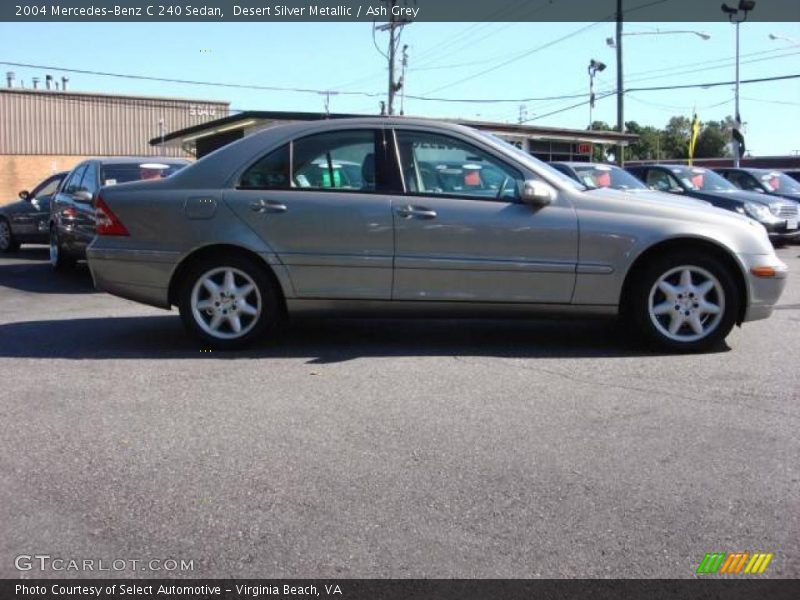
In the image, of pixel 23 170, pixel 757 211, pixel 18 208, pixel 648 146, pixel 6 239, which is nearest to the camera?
pixel 757 211

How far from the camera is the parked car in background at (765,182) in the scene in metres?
16.8

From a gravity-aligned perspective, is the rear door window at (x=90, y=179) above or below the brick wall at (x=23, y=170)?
below

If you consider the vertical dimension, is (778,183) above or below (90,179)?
above

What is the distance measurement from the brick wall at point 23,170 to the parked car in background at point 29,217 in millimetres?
28861

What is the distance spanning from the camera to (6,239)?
15133mm

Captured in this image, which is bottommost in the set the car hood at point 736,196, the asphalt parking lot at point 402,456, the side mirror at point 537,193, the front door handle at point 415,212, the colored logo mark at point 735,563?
the colored logo mark at point 735,563

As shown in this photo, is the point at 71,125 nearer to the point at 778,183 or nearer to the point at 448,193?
the point at 778,183

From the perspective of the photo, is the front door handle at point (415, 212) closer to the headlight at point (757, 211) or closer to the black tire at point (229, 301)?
the black tire at point (229, 301)

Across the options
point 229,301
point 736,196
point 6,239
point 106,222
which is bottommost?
point 229,301

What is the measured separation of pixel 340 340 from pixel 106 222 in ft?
6.55

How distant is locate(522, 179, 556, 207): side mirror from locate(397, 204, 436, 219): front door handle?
0.66 metres

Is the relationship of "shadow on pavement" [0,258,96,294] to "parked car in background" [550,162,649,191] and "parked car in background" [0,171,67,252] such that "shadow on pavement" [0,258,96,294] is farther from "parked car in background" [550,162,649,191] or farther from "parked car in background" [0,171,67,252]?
"parked car in background" [550,162,649,191]

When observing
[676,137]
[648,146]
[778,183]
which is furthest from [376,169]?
[676,137]
